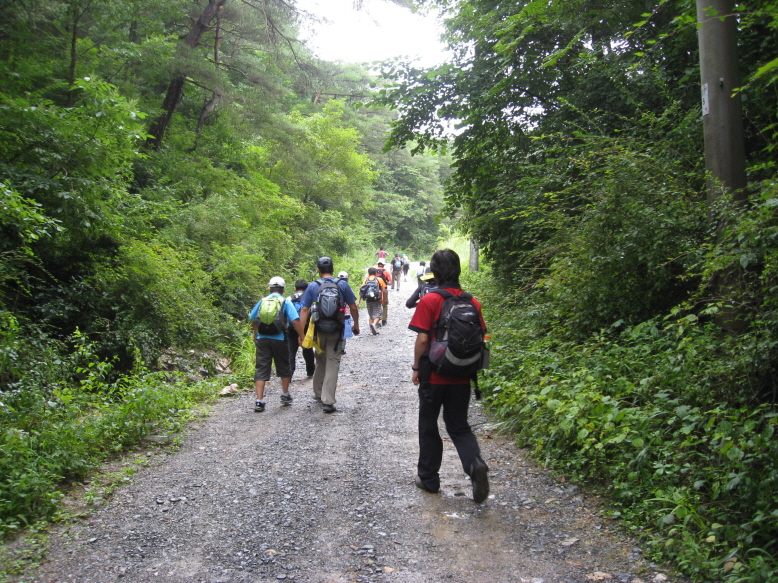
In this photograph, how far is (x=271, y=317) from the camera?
7.87m

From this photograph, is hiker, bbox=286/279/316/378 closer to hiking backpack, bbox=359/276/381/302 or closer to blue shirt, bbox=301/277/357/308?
blue shirt, bbox=301/277/357/308

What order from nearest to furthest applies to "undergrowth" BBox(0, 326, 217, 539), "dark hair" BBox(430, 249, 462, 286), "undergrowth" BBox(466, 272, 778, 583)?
1. "undergrowth" BBox(466, 272, 778, 583)
2. "undergrowth" BBox(0, 326, 217, 539)
3. "dark hair" BBox(430, 249, 462, 286)

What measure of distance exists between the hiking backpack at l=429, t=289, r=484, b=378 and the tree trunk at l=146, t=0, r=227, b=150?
13.2 meters

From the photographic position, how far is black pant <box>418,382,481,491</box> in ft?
15.1

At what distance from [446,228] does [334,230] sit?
28.5m

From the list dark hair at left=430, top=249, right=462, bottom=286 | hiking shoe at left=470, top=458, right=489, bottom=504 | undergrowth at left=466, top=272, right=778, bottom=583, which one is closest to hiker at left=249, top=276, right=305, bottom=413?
undergrowth at left=466, top=272, right=778, bottom=583

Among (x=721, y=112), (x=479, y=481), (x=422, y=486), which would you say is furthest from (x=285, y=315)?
(x=721, y=112)

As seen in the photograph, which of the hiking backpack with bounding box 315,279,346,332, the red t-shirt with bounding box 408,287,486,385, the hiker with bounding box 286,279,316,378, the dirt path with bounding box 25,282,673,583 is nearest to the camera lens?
the dirt path with bounding box 25,282,673,583

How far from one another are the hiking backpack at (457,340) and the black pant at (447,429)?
0.63 feet

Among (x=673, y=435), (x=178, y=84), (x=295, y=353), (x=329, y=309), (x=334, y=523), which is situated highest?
(x=178, y=84)

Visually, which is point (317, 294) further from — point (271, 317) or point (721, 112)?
point (721, 112)

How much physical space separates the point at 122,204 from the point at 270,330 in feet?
16.5

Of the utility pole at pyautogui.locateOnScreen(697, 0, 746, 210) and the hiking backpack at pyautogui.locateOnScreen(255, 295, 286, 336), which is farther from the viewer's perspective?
the hiking backpack at pyautogui.locateOnScreen(255, 295, 286, 336)

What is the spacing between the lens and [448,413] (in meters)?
4.67
